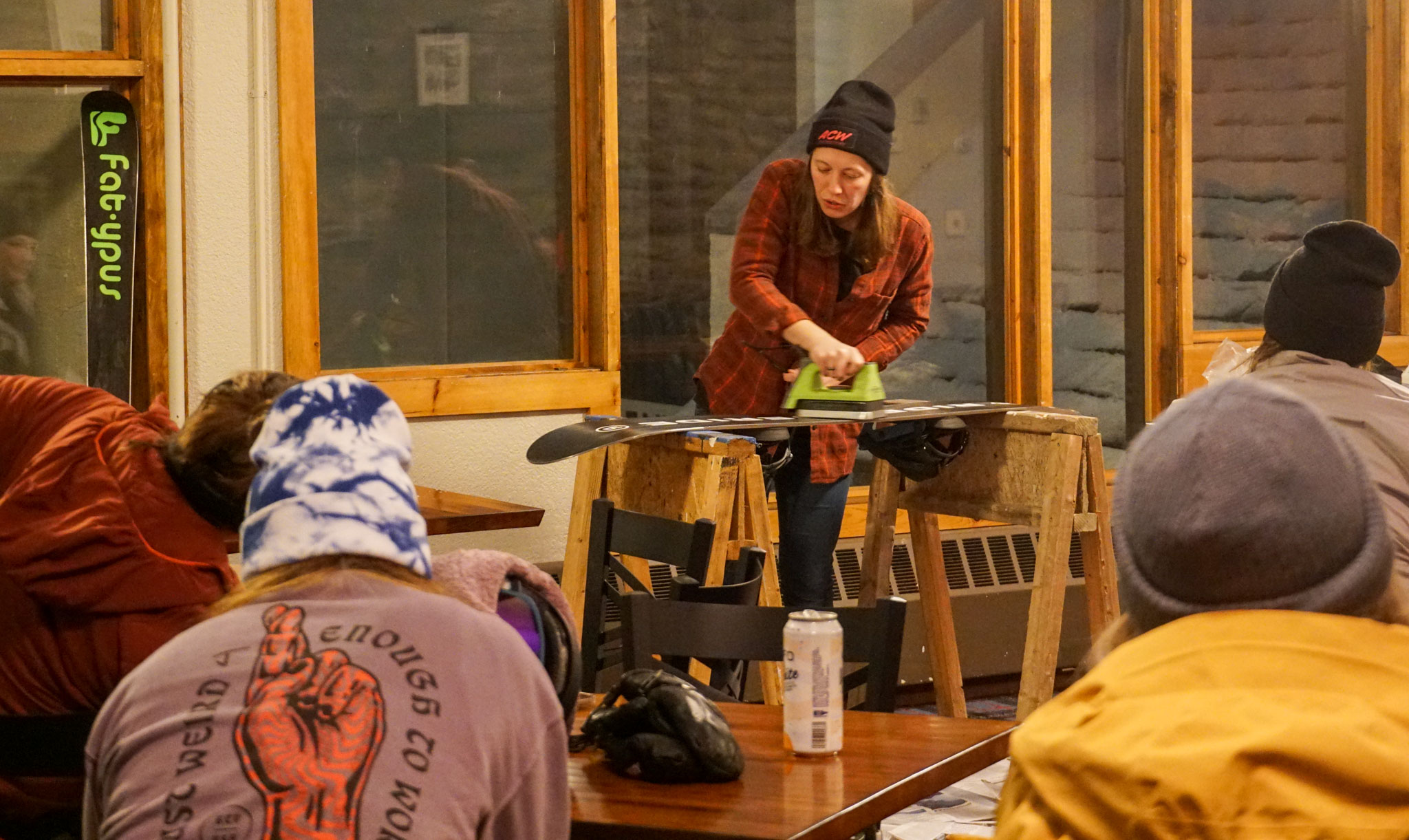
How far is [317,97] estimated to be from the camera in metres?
4.09

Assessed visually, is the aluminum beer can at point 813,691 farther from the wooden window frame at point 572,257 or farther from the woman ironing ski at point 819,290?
the wooden window frame at point 572,257

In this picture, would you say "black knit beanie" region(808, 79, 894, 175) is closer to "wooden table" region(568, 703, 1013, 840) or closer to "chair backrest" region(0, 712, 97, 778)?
"wooden table" region(568, 703, 1013, 840)

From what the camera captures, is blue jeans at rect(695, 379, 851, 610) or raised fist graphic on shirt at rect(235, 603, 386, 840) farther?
blue jeans at rect(695, 379, 851, 610)

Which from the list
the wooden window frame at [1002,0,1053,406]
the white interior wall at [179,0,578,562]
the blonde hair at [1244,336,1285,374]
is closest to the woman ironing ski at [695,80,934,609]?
the blonde hair at [1244,336,1285,374]

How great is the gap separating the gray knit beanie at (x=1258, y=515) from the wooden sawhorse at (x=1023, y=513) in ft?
8.73

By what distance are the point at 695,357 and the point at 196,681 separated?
3.54m

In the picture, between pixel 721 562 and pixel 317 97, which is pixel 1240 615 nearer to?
pixel 721 562

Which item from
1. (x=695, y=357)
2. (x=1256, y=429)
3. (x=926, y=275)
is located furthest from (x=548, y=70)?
(x=1256, y=429)

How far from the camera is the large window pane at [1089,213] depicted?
534 cm

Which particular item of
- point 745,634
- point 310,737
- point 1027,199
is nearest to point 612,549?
point 745,634

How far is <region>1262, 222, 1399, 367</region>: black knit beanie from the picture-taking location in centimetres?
280

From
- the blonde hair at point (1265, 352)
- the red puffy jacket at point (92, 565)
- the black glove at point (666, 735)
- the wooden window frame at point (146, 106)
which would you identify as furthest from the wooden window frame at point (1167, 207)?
the red puffy jacket at point (92, 565)

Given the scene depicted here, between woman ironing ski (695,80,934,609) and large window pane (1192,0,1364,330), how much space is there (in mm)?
2192

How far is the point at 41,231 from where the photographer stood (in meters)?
3.80
